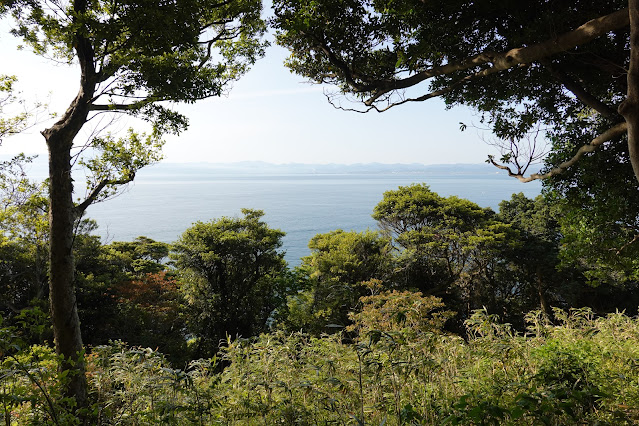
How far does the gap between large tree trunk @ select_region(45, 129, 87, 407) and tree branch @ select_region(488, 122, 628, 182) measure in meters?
5.28

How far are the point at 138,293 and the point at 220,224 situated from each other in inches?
127

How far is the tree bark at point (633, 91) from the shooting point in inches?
100

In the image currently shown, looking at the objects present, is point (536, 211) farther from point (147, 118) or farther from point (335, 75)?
point (147, 118)

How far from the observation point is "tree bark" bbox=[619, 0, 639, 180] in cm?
255

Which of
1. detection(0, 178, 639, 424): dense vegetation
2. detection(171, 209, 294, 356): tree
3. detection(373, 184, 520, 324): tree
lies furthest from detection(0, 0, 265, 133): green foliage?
detection(373, 184, 520, 324): tree

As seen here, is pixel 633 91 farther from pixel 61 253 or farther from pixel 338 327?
pixel 61 253

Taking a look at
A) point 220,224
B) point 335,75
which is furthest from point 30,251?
point 335,75

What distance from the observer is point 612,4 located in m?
3.69

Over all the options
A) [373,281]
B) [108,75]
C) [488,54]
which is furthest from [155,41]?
[373,281]

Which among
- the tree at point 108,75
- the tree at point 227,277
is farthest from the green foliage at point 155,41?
the tree at point 227,277

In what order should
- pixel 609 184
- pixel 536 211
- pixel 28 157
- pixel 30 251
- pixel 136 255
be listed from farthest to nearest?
1. pixel 136 255
2. pixel 536 211
3. pixel 30 251
4. pixel 28 157
5. pixel 609 184

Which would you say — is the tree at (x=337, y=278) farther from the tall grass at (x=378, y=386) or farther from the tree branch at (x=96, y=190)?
the tall grass at (x=378, y=386)

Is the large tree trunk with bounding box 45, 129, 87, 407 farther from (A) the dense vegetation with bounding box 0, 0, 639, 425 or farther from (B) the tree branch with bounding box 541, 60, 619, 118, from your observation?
(B) the tree branch with bounding box 541, 60, 619, 118

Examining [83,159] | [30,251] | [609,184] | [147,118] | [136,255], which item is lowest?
[136,255]
